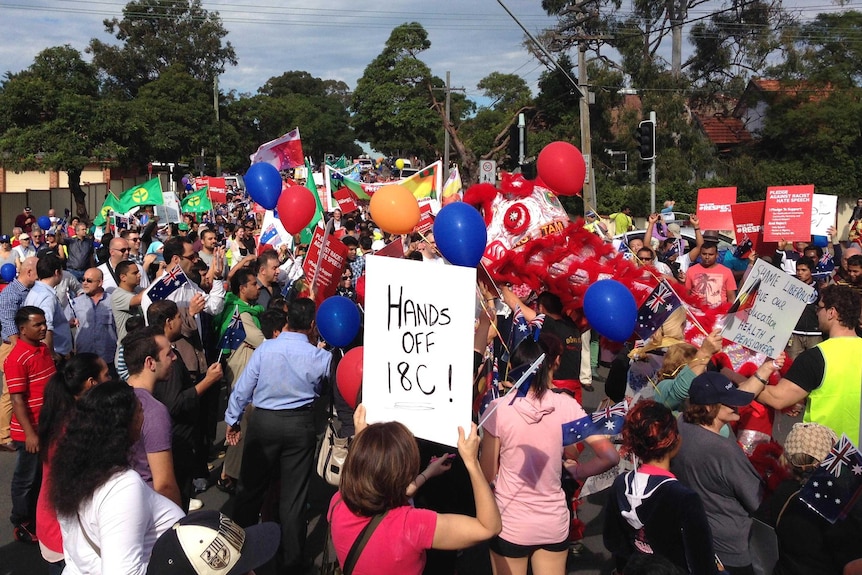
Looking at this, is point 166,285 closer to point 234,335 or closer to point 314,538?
point 234,335

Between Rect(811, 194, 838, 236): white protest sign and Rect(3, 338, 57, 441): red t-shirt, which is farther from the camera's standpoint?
Rect(811, 194, 838, 236): white protest sign

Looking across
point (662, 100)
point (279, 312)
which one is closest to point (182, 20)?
point (662, 100)

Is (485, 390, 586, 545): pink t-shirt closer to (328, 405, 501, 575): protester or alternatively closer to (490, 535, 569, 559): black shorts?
(490, 535, 569, 559): black shorts

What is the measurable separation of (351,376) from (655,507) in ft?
6.67

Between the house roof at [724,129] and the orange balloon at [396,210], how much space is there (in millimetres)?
30236

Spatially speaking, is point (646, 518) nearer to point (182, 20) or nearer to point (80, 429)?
point (80, 429)

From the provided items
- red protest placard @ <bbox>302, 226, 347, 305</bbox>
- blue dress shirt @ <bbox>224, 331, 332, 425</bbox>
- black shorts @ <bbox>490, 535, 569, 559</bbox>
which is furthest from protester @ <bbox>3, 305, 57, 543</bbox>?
black shorts @ <bbox>490, 535, 569, 559</bbox>

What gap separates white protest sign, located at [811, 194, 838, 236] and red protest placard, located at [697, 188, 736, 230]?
134 cm

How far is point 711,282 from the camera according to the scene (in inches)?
310

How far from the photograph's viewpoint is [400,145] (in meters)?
44.9

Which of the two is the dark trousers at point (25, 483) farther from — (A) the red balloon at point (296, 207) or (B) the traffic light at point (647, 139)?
(B) the traffic light at point (647, 139)

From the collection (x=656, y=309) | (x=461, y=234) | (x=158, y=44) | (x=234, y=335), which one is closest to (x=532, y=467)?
(x=461, y=234)

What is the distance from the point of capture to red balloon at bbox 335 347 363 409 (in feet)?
14.7

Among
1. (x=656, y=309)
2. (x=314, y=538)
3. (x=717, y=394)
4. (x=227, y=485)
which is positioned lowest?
(x=314, y=538)
